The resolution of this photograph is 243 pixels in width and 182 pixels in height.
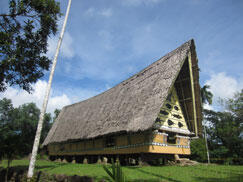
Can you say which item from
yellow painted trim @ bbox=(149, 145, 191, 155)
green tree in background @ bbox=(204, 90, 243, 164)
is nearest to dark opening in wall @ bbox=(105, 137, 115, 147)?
yellow painted trim @ bbox=(149, 145, 191, 155)

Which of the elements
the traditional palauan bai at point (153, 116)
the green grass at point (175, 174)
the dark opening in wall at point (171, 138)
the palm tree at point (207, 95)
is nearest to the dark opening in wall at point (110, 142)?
the traditional palauan bai at point (153, 116)

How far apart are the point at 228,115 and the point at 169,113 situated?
60.8 ft

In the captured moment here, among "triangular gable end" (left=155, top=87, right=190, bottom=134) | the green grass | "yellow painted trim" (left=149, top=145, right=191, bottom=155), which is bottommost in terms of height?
the green grass

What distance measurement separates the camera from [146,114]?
1170 cm

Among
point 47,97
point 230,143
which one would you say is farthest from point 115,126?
point 230,143

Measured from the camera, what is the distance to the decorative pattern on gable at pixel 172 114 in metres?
13.1

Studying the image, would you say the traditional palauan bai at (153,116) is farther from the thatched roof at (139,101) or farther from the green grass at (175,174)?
the green grass at (175,174)

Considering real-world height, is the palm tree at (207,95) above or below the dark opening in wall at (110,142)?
above

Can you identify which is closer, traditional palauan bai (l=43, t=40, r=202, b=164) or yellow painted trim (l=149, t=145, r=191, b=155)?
yellow painted trim (l=149, t=145, r=191, b=155)

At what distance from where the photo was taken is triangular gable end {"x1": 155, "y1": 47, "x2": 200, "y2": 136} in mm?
13289

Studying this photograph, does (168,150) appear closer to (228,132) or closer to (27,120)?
(228,132)

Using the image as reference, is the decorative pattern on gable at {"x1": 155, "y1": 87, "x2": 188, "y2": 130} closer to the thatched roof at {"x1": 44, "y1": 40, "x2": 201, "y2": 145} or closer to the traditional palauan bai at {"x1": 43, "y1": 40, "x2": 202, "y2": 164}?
the traditional palauan bai at {"x1": 43, "y1": 40, "x2": 202, "y2": 164}

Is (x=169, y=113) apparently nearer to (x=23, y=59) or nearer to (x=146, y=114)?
(x=146, y=114)

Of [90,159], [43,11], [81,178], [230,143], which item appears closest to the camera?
[81,178]
